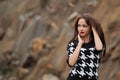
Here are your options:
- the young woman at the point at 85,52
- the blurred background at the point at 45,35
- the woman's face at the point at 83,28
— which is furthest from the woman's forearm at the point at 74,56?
the blurred background at the point at 45,35

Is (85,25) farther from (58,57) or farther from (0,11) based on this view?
(0,11)

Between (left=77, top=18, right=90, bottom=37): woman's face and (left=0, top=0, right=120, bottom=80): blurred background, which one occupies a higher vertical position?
(left=0, top=0, right=120, bottom=80): blurred background

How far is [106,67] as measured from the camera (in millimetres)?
13031

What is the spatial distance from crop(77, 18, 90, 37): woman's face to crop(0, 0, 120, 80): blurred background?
475cm

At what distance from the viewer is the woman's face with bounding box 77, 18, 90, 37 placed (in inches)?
300

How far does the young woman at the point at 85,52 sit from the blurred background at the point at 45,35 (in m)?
4.74

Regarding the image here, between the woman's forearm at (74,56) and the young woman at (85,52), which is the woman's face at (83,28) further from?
the woman's forearm at (74,56)

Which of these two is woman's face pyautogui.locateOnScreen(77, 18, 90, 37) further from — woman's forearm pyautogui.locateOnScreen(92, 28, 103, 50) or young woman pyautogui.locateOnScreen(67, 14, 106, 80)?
woman's forearm pyautogui.locateOnScreen(92, 28, 103, 50)

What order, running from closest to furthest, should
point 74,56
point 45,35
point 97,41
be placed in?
point 74,56, point 97,41, point 45,35

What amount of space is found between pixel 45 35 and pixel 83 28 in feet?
41.1

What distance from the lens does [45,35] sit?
66.0 feet

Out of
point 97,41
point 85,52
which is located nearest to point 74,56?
point 85,52

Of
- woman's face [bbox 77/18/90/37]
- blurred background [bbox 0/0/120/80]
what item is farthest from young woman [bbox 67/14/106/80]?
blurred background [bbox 0/0/120/80]

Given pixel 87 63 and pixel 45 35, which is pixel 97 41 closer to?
pixel 87 63
